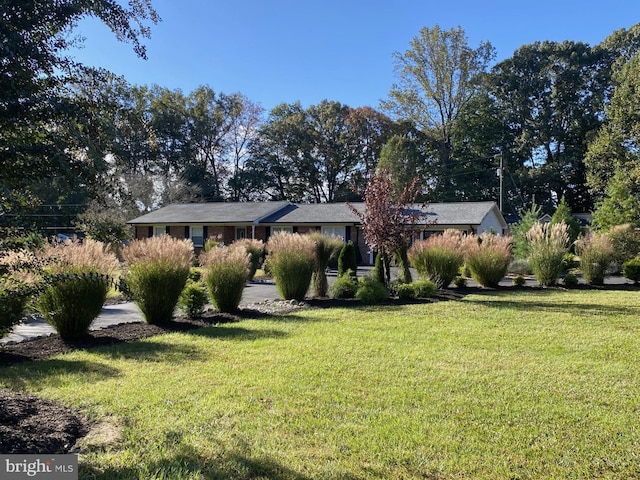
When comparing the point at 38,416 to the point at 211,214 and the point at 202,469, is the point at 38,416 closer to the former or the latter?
the point at 202,469

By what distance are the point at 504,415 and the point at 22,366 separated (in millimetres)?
5145

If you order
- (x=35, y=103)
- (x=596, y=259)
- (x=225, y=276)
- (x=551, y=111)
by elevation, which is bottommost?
(x=225, y=276)

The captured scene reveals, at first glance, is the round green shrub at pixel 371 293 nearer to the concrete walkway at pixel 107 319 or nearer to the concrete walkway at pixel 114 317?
the concrete walkway at pixel 114 317

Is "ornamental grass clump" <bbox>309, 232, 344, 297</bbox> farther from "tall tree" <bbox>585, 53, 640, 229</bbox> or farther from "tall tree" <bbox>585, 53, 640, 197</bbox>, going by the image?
"tall tree" <bbox>585, 53, 640, 197</bbox>

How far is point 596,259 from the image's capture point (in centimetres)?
1384

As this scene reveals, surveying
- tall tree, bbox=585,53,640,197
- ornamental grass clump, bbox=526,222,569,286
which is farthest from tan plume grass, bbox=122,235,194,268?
tall tree, bbox=585,53,640,197

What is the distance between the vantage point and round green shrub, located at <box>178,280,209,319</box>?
8.08m

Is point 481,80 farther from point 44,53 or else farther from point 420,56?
point 44,53

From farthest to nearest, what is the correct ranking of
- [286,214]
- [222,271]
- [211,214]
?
[211,214], [286,214], [222,271]

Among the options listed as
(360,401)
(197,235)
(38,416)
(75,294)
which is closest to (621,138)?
(197,235)

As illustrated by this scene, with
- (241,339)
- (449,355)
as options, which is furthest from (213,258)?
(449,355)

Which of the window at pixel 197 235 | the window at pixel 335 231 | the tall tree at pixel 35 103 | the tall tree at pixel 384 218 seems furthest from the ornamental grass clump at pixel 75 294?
the window at pixel 197 235

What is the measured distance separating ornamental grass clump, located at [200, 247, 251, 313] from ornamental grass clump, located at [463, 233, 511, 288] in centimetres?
725

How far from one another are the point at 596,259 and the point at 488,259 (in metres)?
3.83
